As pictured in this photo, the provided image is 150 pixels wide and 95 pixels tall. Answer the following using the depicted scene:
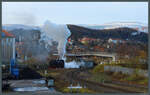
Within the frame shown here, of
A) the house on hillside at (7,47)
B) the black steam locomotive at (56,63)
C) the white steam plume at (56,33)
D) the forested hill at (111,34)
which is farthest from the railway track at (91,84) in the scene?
the house on hillside at (7,47)

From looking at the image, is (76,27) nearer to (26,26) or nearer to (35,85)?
(26,26)

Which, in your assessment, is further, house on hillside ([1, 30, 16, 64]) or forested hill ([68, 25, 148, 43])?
forested hill ([68, 25, 148, 43])

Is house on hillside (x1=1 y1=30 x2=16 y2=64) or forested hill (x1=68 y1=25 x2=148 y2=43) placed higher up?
forested hill (x1=68 y1=25 x2=148 y2=43)

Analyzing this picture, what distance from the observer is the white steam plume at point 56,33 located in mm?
6520

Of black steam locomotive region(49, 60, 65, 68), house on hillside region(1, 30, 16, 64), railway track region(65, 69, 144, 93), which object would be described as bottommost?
railway track region(65, 69, 144, 93)

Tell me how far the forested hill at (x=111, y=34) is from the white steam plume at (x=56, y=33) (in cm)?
15

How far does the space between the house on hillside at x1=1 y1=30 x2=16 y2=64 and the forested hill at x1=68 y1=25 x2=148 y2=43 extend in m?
1.27

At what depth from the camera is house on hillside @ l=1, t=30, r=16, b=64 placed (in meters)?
6.47

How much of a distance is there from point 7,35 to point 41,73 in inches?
42.7

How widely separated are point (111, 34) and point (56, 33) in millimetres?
1200

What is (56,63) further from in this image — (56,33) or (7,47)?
(7,47)

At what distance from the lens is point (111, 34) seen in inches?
263

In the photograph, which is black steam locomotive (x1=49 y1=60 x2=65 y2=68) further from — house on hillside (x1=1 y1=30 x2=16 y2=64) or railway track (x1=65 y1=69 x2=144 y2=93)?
house on hillside (x1=1 y1=30 x2=16 y2=64)

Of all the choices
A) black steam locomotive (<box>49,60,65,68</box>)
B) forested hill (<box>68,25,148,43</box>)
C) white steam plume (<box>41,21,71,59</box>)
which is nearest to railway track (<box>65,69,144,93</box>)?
black steam locomotive (<box>49,60,65,68</box>)
